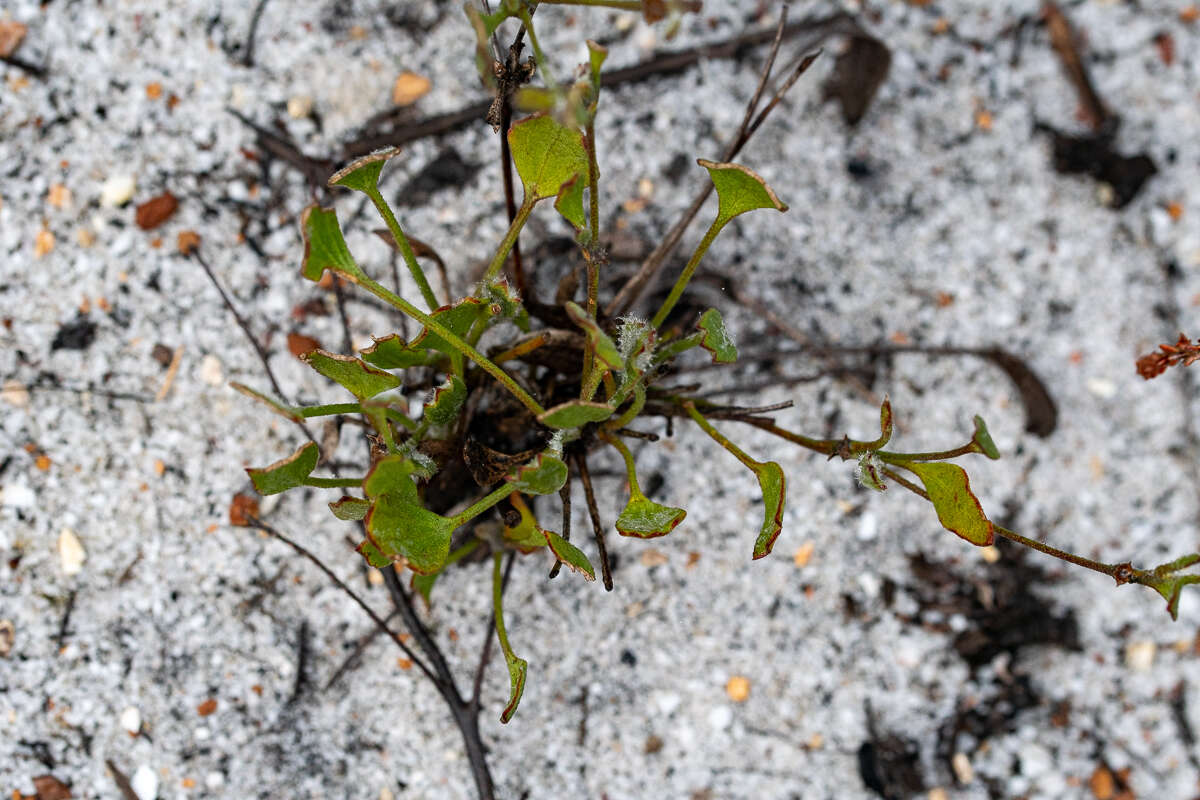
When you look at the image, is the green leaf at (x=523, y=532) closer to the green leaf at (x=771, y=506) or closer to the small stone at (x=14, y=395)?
the green leaf at (x=771, y=506)

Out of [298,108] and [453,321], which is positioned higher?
[298,108]

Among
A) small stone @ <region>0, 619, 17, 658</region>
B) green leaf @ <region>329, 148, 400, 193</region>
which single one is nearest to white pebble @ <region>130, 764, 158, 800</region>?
small stone @ <region>0, 619, 17, 658</region>

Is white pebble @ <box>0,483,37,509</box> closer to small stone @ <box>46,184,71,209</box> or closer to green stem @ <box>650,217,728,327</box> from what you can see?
small stone @ <box>46,184,71,209</box>

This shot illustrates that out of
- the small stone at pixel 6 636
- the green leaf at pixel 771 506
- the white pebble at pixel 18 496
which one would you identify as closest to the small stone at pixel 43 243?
the white pebble at pixel 18 496

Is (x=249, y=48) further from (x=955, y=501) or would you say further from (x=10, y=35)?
(x=955, y=501)

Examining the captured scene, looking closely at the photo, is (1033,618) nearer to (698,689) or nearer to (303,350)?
(698,689)

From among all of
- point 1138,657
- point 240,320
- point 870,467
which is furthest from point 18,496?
point 1138,657
